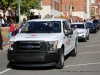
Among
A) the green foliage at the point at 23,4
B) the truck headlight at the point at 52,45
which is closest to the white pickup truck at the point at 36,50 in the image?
the truck headlight at the point at 52,45

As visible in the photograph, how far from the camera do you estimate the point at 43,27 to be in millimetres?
11195

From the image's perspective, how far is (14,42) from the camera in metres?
9.80

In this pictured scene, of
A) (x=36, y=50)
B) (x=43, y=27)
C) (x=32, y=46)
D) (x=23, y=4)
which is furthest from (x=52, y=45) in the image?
(x=23, y=4)

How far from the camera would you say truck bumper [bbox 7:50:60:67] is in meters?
9.56

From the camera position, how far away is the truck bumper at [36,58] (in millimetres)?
9562

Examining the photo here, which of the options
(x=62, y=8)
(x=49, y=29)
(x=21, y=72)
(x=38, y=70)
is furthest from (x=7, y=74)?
(x=62, y=8)

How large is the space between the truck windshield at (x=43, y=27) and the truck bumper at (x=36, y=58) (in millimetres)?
1466

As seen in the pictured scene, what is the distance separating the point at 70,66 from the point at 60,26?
160 centimetres

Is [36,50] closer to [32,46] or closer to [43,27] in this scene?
[32,46]

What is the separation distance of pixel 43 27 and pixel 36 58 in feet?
6.48

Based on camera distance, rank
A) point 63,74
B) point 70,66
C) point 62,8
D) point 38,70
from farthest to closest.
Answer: point 62,8 → point 70,66 → point 38,70 → point 63,74

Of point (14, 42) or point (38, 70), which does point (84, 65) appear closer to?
point (38, 70)

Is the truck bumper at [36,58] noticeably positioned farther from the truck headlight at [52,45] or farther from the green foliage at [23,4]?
the green foliage at [23,4]

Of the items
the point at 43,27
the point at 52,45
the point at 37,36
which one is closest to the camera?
the point at 52,45
